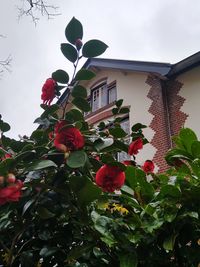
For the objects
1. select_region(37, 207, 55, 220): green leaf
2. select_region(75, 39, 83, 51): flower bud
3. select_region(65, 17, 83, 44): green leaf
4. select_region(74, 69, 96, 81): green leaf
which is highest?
select_region(65, 17, 83, 44): green leaf

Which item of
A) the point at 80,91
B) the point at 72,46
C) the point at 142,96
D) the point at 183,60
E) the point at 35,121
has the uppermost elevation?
the point at 183,60

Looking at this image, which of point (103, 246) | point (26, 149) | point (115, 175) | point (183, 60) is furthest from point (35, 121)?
point (183, 60)

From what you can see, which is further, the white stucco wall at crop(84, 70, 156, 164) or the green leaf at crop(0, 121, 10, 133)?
the white stucco wall at crop(84, 70, 156, 164)

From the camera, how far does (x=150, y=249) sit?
1211 millimetres

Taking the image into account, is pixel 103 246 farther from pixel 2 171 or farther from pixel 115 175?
pixel 2 171

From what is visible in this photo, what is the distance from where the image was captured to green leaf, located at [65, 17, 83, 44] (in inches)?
52.5

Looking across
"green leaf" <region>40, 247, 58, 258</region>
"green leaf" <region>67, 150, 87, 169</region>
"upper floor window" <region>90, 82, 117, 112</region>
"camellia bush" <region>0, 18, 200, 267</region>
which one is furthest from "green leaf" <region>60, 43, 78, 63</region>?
"upper floor window" <region>90, 82, 117, 112</region>

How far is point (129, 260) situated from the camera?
111cm

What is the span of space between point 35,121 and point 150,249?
82cm

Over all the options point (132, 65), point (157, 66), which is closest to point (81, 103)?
point (157, 66)

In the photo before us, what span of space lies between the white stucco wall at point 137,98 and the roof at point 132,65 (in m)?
0.33

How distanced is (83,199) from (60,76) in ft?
1.94

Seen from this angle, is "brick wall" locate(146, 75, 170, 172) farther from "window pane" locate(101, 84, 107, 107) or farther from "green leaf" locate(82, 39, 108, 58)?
"green leaf" locate(82, 39, 108, 58)

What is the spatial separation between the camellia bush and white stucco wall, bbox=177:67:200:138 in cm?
601
